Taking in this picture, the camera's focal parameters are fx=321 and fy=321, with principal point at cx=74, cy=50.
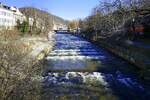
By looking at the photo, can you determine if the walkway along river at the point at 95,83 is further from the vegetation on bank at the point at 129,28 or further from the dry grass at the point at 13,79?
the dry grass at the point at 13,79

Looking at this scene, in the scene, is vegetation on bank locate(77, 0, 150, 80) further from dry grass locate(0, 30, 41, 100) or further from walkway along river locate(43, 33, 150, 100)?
dry grass locate(0, 30, 41, 100)

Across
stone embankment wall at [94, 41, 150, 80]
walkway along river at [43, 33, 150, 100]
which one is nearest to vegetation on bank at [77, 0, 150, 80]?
stone embankment wall at [94, 41, 150, 80]

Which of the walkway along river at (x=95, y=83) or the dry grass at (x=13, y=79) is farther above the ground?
the dry grass at (x=13, y=79)

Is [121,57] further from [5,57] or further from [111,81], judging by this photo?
[5,57]

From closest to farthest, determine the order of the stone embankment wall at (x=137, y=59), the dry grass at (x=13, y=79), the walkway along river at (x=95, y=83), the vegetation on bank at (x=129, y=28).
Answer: the dry grass at (x=13, y=79) → the walkway along river at (x=95, y=83) → the vegetation on bank at (x=129, y=28) → the stone embankment wall at (x=137, y=59)

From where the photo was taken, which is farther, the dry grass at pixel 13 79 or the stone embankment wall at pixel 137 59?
the stone embankment wall at pixel 137 59

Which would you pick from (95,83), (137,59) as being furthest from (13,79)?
(137,59)

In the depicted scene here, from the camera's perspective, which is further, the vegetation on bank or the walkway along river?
the vegetation on bank

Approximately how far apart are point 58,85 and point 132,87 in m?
4.23

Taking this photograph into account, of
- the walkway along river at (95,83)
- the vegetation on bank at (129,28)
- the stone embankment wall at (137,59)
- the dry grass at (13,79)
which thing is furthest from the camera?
the stone embankment wall at (137,59)

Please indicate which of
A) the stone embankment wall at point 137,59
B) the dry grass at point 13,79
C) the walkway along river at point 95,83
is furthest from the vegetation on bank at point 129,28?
the dry grass at point 13,79

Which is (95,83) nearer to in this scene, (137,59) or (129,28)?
(137,59)

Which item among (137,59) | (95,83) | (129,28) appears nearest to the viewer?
(95,83)

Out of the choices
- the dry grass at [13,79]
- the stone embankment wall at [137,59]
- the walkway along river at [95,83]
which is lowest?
the walkway along river at [95,83]
